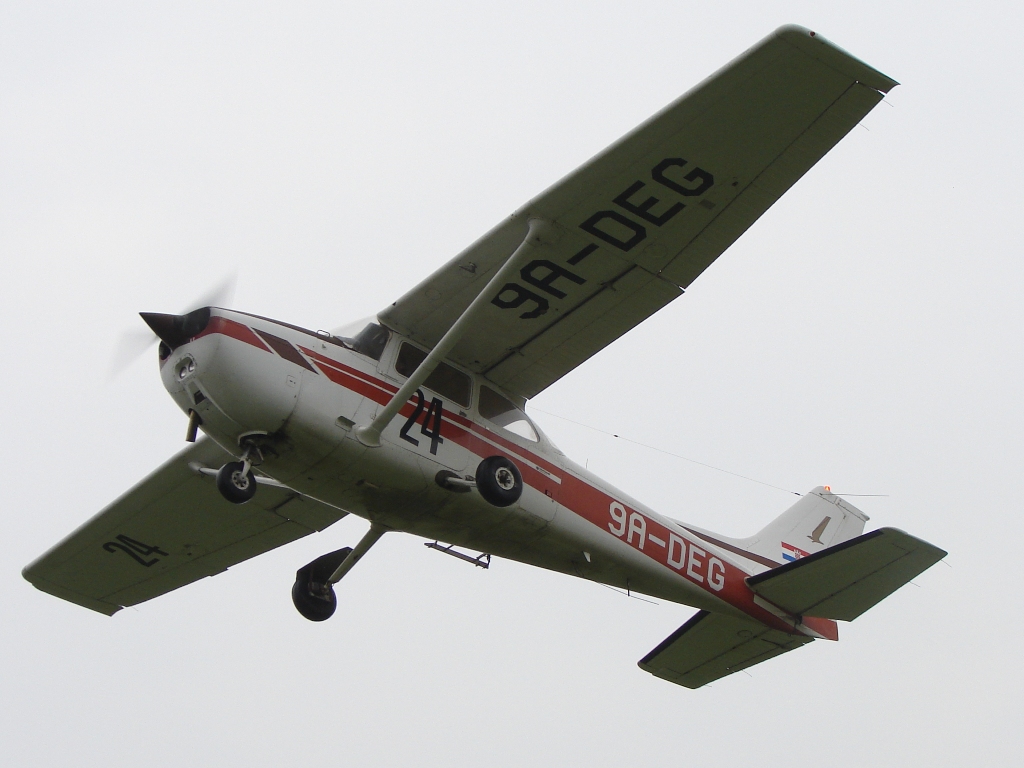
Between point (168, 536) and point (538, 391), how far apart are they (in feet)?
15.5

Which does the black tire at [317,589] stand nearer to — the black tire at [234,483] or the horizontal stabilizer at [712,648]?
the black tire at [234,483]

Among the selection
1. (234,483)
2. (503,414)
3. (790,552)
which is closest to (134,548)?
(234,483)

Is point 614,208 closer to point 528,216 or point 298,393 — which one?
point 528,216

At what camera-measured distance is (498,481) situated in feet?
37.3

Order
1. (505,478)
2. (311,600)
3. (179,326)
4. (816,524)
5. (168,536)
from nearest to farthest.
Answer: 1. (179,326)
2. (505,478)
3. (311,600)
4. (168,536)
5. (816,524)

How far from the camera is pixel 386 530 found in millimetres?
12156

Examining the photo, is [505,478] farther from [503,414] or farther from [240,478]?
[240,478]

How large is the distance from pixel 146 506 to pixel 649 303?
600 cm

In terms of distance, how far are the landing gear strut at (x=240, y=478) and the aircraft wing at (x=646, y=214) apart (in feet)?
5.75

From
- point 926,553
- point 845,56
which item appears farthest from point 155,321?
point 926,553

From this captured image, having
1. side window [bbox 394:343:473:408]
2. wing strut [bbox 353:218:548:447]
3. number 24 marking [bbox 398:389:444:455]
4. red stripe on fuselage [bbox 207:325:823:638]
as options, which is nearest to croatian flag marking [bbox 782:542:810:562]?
red stripe on fuselage [bbox 207:325:823:638]

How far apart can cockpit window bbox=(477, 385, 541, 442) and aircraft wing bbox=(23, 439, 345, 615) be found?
245cm

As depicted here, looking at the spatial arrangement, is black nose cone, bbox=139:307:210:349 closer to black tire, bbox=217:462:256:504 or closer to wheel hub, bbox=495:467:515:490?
black tire, bbox=217:462:256:504

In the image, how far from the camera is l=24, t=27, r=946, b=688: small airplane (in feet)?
33.9
